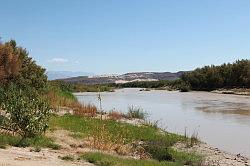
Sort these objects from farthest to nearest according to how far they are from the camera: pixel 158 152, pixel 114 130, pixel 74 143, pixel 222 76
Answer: pixel 222 76 → pixel 114 130 → pixel 74 143 → pixel 158 152

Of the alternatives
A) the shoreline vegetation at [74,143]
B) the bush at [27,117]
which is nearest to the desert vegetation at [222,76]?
the shoreline vegetation at [74,143]

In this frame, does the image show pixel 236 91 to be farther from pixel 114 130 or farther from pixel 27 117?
pixel 27 117

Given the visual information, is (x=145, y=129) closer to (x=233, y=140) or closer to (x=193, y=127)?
(x=233, y=140)

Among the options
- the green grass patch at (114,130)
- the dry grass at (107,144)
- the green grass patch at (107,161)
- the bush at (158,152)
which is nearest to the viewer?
the green grass patch at (107,161)

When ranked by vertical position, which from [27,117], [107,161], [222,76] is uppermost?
[222,76]

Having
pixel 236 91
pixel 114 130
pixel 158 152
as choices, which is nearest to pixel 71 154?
pixel 158 152

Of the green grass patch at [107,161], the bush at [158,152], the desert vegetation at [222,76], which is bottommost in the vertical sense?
the bush at [158,152]

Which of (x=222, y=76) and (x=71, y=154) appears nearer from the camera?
(x=71, y=154)

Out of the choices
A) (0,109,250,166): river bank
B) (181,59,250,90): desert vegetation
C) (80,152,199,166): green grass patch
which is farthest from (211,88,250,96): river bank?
(80,152,199,166): green grass patch

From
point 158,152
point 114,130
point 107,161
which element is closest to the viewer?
point 107,161

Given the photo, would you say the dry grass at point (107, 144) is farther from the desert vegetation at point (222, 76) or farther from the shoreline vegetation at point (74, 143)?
the desert vegetation at point (222, 76)

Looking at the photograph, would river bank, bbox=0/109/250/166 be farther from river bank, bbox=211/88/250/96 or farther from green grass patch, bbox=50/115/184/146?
river bank, bbox=211/88/250/96

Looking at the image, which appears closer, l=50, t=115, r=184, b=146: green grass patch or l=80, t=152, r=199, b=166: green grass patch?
l=80, t=152, r=199, b=166: green grass patch

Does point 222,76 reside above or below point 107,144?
above
